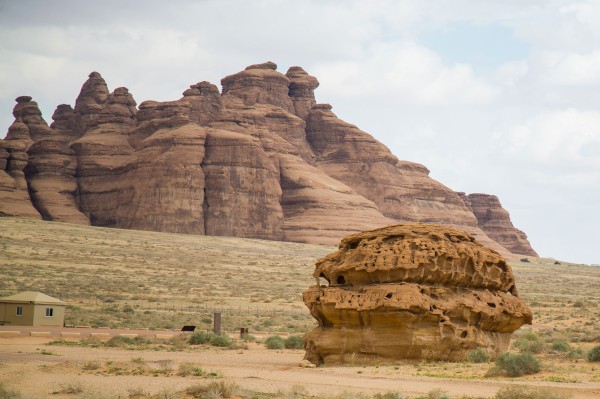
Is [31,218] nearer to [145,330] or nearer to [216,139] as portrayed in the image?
[216,139]

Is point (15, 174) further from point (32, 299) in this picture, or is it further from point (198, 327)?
point (32, 299)

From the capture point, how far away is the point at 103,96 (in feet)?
474

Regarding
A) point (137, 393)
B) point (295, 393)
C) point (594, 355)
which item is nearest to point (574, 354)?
point (594, 355)

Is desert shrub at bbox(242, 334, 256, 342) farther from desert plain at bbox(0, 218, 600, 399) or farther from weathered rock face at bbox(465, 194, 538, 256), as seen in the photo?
weathered rock face at bbox(465, 194, 538, 256)

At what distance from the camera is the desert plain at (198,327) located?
18.6 metres

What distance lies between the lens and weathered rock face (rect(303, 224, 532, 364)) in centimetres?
2203

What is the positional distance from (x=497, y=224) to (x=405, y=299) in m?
152

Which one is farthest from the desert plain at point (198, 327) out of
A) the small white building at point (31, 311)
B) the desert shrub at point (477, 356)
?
the small white building at point (31, 311)

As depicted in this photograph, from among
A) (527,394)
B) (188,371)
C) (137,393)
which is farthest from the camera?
(188,371)

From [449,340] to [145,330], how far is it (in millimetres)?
17393

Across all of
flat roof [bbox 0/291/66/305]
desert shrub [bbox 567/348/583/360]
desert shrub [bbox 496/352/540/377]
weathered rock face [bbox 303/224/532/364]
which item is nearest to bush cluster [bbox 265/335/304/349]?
weathered rock face [bbox 303/224/532/364]

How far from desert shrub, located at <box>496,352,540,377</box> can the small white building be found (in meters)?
20.6

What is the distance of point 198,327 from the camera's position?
39.6 meters

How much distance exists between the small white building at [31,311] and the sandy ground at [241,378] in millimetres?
9778
